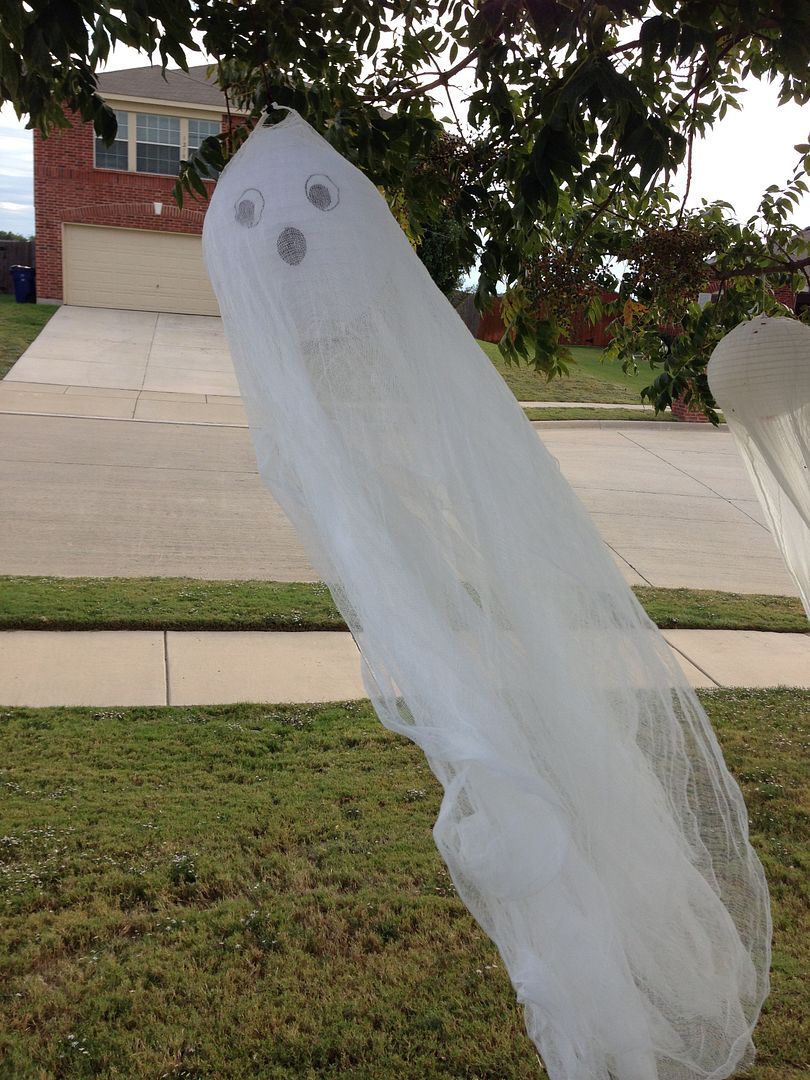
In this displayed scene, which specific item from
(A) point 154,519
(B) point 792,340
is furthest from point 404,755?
(A) point 154,519

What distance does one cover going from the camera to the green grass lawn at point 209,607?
682 centimetres

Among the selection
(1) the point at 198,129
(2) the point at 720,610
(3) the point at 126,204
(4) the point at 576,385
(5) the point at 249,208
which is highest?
(1) the point at 198,129

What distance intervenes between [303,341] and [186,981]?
2412 mm

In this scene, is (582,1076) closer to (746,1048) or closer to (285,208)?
(746,1048)

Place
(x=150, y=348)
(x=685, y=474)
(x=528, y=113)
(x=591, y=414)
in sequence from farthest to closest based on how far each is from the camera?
(x=150, y=348) → (x=591, y=414) → (x=685, y=474) → (x=528, y=113)

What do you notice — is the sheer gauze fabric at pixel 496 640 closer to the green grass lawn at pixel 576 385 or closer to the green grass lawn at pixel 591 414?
the green grass lawn at pixel 591 414

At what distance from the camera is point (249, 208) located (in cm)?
233

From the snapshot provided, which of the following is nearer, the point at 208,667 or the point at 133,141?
the point at 208,667

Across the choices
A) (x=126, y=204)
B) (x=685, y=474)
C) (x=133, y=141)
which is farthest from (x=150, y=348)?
(x=685, y=474)

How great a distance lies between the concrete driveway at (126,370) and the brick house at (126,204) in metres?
0.71

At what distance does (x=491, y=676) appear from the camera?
1993 millimetres

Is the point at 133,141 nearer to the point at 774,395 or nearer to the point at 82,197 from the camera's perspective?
the point at 82,197

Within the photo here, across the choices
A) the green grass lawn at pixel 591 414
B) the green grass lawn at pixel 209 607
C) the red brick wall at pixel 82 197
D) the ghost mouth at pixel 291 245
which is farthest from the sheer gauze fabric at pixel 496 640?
the red brick wall at pixel 82 197

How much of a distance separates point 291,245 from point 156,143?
23055 millimetres
